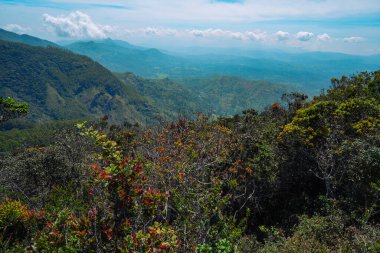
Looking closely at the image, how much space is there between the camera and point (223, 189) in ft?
52.4

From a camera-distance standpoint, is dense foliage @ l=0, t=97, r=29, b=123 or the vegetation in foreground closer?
the vegetation in foreground

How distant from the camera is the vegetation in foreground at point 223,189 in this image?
17.0ft

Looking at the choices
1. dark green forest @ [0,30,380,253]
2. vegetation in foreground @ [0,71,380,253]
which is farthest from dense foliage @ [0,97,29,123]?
vegetation in foreground @ [0,71,380,253]

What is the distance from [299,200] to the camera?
1592cm

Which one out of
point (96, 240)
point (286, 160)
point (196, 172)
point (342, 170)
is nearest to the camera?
point (96, 240)

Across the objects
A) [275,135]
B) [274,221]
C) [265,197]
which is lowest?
[274,221]

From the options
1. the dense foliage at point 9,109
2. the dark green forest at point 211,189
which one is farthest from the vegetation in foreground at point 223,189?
the dense foliage at point 9,109

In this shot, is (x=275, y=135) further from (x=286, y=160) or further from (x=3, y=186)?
(x=3, y=186)

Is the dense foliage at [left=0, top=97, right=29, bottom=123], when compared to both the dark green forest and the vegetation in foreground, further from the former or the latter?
the vegetation in foreground

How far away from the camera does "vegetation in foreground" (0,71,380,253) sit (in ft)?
17.0

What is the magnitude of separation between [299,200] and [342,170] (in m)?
3.01

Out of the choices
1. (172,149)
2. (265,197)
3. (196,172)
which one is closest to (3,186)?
(172,149)

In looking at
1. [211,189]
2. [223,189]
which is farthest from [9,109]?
[211,189]

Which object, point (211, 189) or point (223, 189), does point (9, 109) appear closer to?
point (223, 189)
